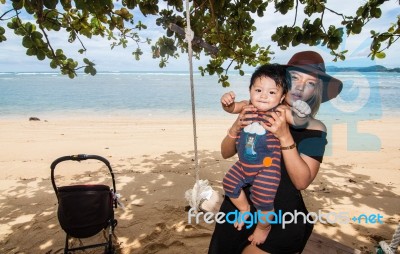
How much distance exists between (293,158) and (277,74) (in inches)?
25.3

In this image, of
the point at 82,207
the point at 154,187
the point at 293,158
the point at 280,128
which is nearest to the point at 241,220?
the point at 293,158

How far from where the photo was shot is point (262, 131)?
1.92 m

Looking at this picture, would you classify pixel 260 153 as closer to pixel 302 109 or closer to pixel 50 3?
pixel 302 109

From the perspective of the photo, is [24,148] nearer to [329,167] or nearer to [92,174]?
[92,174]

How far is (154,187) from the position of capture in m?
5.64

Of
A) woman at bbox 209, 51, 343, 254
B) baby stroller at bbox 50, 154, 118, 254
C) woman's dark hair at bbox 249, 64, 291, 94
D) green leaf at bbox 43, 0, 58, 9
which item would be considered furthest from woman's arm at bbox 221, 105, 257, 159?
green leaf at bbox 43, 0, 58, 9

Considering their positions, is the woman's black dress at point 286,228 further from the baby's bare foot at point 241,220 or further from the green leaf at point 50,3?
the green leaf at point 50,3

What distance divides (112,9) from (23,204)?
3.92 m

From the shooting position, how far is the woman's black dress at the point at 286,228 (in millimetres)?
1855

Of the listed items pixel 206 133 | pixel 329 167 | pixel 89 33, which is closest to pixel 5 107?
pixel 206 133

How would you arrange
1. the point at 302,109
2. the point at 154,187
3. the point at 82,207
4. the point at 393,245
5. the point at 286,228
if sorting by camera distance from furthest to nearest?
the point at 154,187
the point at 82,207
the point at 393,245
the point at 286,228
the point at 302,109

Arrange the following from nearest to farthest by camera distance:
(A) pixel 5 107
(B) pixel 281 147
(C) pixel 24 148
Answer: (B) pixel 281 147 < (C) pixel 24 148 < (A) pixel 5 107

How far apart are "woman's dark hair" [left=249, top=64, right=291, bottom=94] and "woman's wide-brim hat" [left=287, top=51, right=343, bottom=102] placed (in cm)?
9

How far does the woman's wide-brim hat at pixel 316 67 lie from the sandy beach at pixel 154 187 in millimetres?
2546
